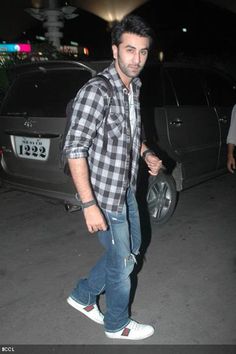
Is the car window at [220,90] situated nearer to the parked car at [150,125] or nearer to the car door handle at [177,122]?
the parked car at [150,125]

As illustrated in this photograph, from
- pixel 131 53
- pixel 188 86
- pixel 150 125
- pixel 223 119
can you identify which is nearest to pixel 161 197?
pixel 150 125

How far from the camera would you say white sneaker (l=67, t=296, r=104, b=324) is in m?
2.68

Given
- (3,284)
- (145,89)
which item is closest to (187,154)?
(145,89)

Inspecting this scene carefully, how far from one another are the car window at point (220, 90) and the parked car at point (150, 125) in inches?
0.7

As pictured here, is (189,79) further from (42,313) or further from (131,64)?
(42,313)

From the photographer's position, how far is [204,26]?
35406 millimetres

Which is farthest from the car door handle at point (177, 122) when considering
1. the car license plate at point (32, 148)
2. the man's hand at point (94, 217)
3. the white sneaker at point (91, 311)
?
the man's hand at point (94, 217)

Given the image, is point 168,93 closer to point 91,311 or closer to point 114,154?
point 114,154

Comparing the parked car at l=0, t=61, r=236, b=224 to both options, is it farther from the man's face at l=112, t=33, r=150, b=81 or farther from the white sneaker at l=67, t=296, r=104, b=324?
the man's face at l=112, t=33, r=150, b=81

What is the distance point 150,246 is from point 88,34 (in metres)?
59.1

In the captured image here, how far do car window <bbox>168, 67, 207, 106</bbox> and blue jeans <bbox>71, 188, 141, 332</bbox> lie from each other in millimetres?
2536

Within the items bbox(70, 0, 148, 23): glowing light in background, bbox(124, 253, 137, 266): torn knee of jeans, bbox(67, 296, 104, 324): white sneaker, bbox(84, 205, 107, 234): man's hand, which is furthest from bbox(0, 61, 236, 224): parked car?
bbox(70, 0, 148, 23): glowing light in background

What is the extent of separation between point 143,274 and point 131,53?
2.04m

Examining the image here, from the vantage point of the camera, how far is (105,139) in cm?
206
